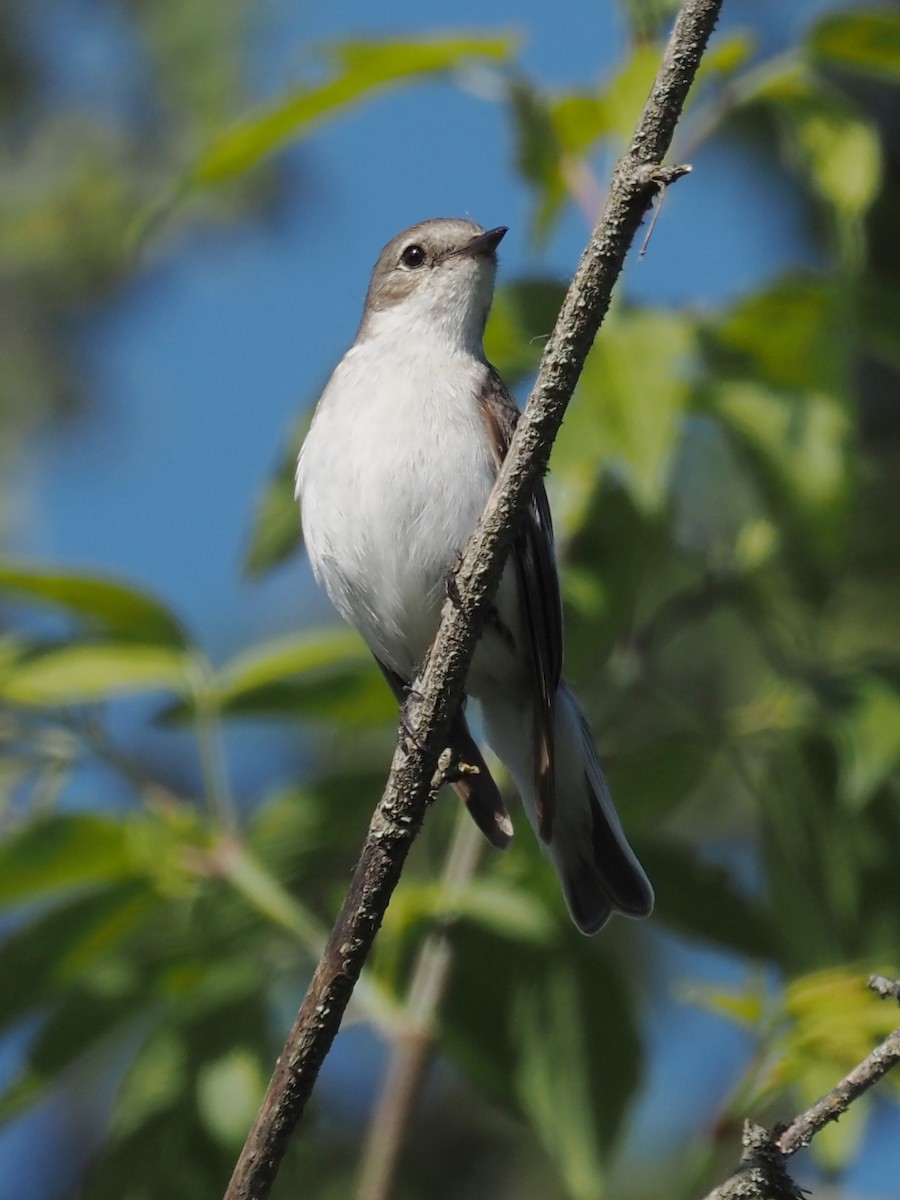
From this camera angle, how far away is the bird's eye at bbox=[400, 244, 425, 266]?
452 cm

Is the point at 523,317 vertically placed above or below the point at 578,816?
above

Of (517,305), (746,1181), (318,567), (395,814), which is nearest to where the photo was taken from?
(746,1181)

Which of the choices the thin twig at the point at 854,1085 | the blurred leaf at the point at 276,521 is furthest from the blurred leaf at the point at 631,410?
the thin twig at the point at 854,1085

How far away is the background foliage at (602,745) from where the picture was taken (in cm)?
303

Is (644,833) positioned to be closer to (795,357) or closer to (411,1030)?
(411,1030)

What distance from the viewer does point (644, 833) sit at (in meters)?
3.42

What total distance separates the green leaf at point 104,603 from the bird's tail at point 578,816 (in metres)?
0.88

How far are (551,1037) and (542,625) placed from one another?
93cm

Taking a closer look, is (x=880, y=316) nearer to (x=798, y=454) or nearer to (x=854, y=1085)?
(x=798, y=454)

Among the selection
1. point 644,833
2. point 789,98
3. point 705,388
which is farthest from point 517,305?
point 644,833

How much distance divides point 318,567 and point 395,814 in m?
1.56

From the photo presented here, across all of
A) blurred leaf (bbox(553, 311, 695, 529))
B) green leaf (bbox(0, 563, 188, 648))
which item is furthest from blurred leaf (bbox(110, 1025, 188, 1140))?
blurred leaf (bbox(553, 311, 695, 529))

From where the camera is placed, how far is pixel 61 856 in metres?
3.06

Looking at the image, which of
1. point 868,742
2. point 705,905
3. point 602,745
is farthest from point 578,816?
point 868,742
